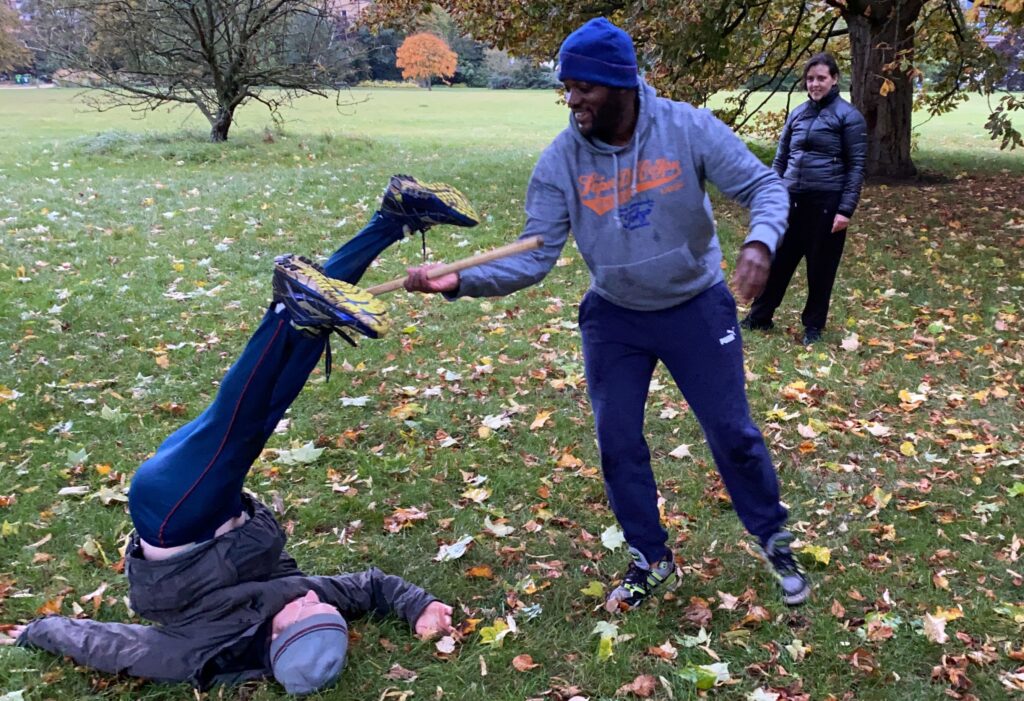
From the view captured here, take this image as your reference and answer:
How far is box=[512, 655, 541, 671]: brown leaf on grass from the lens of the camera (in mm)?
3045

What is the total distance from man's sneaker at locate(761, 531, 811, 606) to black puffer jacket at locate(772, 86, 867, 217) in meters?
3.48

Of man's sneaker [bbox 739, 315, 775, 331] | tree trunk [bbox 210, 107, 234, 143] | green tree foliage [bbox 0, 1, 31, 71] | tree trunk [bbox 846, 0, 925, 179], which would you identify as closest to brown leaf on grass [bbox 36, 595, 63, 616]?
man's sneaker [bbox 739, 315, 775, 331]

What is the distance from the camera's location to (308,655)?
288cm

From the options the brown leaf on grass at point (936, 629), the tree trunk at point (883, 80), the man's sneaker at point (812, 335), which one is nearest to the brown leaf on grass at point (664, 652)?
the brown leaf on grass at point (936, 629)

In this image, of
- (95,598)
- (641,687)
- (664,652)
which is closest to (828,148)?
(664,652)

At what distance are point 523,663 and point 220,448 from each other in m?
1.32

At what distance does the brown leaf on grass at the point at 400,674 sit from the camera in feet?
9.91

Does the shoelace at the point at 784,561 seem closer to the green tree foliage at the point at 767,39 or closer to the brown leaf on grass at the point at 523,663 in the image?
the brown leaf on grass at the point at 523,663

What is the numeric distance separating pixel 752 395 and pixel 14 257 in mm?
7139

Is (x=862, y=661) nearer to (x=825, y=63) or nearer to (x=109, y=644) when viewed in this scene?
(x=109, y=644)

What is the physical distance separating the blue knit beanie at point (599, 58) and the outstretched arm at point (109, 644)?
7.74 ft

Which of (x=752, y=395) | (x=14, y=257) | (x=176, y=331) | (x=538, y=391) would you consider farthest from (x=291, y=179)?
(x=752, y=395)

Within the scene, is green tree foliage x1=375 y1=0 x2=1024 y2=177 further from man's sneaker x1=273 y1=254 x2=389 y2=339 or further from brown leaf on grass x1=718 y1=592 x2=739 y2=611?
man's sneaker x1=273 y1=254 x2=389 y2=339

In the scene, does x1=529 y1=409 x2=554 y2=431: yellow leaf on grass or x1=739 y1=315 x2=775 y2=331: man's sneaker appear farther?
x1=739 y1=315 x2=775 y2=331: man's sneaker
